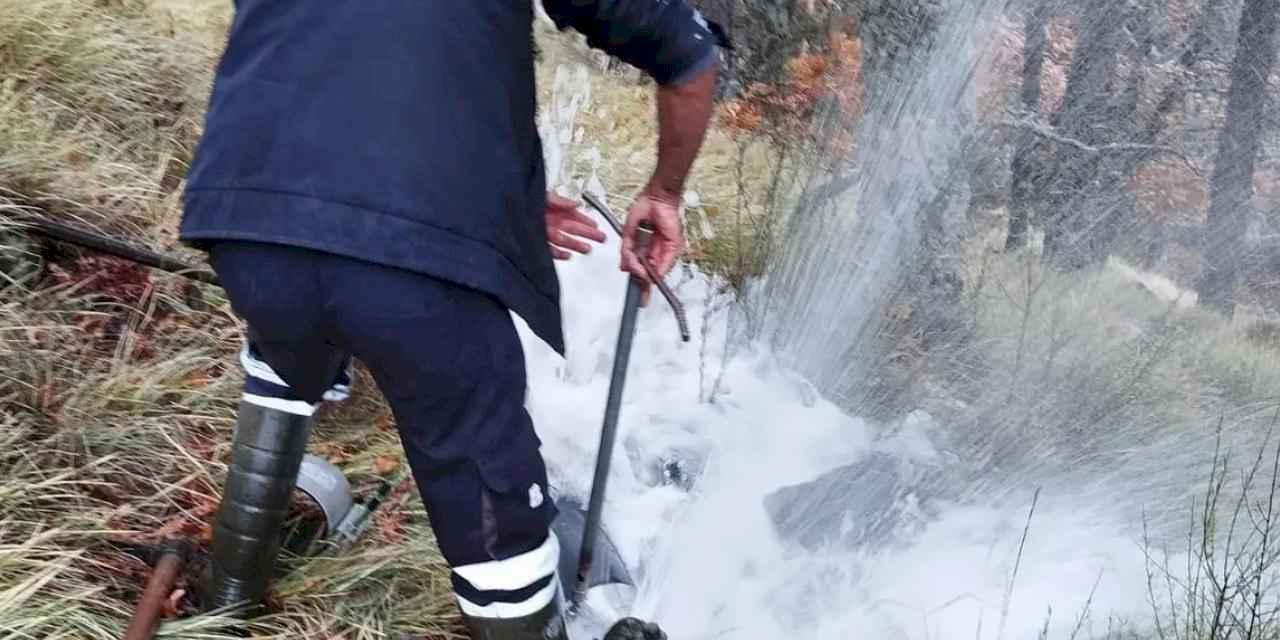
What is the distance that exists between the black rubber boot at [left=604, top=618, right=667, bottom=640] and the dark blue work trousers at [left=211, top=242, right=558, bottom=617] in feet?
1.20

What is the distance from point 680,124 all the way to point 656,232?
11.5 inches

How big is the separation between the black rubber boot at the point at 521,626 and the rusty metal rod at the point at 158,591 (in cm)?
66

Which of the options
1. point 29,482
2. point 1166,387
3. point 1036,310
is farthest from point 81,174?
point 1166,387

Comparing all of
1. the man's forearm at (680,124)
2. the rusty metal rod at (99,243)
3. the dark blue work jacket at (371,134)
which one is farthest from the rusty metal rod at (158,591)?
the man's forearm at (680,124)

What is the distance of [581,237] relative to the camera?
7.23ft

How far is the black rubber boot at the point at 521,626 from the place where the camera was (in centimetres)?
192

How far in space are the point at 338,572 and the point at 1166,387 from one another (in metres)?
2.54

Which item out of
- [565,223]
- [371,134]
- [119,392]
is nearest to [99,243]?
[119,392]

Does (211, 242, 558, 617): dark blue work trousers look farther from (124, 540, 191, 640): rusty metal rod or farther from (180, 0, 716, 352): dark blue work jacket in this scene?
(124, 540, 191, 640): rusty metal rod

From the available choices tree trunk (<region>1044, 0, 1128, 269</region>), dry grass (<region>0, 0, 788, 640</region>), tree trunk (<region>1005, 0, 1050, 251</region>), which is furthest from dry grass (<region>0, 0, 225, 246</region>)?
tree trunk (<region>1044, 0, 1128, 269</region>)

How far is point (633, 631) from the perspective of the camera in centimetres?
226

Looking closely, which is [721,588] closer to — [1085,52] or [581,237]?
[581,237]

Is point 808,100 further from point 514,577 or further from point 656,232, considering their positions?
point 514,577

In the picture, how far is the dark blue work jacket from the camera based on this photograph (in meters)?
1.47
